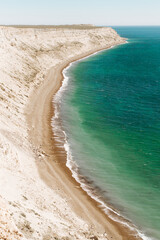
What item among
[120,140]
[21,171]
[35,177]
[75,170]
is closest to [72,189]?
[75,170]

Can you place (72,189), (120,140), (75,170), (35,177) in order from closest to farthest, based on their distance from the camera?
1. (72,189)
2. (35,177)
3. (75,170)
4. (120,140)

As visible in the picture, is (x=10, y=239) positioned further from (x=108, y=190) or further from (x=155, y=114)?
(x=155, y=114)

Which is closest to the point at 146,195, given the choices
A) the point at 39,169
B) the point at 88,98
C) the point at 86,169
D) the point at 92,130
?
the point at 86,169

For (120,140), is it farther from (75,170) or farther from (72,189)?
(72,189)

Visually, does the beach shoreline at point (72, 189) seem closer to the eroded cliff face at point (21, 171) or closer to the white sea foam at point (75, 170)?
the white sea foam at point (75, 170)

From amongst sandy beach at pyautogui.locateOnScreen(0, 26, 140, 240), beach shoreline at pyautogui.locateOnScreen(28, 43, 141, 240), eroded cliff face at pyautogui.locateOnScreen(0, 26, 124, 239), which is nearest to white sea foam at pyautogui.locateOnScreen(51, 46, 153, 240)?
beach shoreline at pyautogui.locateOnScreen(28, 43, 141, 240)

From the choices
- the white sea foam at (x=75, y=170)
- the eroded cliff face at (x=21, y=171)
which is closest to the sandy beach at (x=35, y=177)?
the eroded cliff face at (x=21, y=171)

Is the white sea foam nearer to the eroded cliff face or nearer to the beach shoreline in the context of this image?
the beach shoreline
